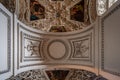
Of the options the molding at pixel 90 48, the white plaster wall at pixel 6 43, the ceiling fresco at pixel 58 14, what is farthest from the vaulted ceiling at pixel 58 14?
the white plaster wall at pixel 6 43

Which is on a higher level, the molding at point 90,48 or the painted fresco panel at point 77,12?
the painted fresco panel at point 77,12

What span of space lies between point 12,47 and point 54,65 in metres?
2.55

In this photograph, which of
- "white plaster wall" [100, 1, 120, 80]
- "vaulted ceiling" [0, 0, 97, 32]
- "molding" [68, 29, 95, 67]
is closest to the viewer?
"white plaster wall" [100, 1, 120, 80]

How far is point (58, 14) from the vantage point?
9.27 meters

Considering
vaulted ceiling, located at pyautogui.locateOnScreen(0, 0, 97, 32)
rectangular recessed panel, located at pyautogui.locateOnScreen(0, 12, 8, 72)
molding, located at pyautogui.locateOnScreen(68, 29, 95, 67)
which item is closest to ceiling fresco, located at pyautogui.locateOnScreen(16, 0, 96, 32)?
vaulted ceiling, located at pyautogui.locateOnScreen(0, 0, 97, 32)

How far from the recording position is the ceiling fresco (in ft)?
29.2

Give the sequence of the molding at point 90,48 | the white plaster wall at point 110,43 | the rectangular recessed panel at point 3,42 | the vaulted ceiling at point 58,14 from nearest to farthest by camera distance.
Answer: the white plaster wall at point 110,43 < the rectangular recessed panel at point 3,42 < the molding at point 90,48 < the vaulted ceiling at point 58,14

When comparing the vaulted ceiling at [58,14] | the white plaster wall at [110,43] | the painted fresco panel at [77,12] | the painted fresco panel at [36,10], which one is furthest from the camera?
the painted fresco panel at [77,12]

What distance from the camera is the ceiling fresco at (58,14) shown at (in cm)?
891

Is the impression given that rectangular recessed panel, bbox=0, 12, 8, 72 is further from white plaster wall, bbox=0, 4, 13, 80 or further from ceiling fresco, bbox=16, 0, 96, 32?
ceiling fresco, bbox=16, 0, 96, 32

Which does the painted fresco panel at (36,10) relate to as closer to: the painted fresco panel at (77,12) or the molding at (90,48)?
the painted fresco panel at (77,12)

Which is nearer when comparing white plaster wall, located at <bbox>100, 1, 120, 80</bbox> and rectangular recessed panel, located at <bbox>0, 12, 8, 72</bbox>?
white plaster wall, located at <bbox>100, 1, 120, 80</bbox>

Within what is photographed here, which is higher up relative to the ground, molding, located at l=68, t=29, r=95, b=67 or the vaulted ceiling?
the vaulted ceiling

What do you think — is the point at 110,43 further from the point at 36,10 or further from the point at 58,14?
the point at 36,10
